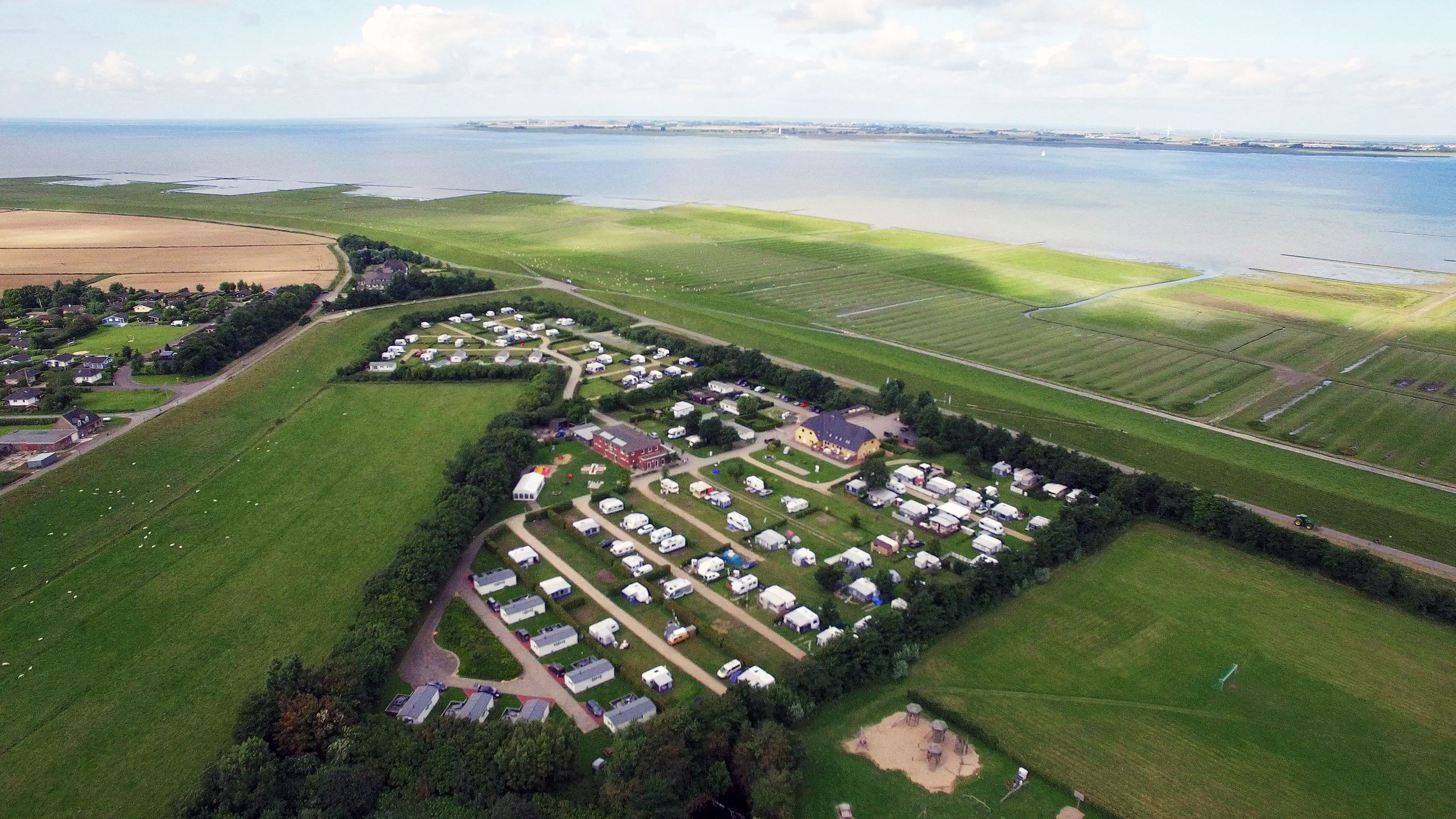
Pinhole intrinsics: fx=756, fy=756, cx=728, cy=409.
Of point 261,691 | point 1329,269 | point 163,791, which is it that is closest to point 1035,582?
point 261,691

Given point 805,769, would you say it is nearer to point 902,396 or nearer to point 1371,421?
point 902,396

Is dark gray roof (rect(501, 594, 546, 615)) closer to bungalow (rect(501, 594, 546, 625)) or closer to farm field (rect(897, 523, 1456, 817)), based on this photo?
bungalow (rect(501, 594, 546, 625))

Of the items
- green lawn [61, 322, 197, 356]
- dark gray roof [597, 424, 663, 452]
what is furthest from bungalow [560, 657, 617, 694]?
green lawn [61, 322, 197, 356]

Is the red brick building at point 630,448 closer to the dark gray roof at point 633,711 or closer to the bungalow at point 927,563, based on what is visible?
the bungalow at point 927,563

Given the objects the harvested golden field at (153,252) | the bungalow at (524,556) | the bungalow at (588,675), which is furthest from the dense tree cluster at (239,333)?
the bungalow at (588,675)

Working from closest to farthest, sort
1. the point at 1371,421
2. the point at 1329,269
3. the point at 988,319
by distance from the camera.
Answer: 1. the point at 1371,421
2. the point at 988,319
3. the point at 1329,269

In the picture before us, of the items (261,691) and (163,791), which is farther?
(261,691)

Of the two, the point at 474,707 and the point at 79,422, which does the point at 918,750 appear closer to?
the point at 474,707
